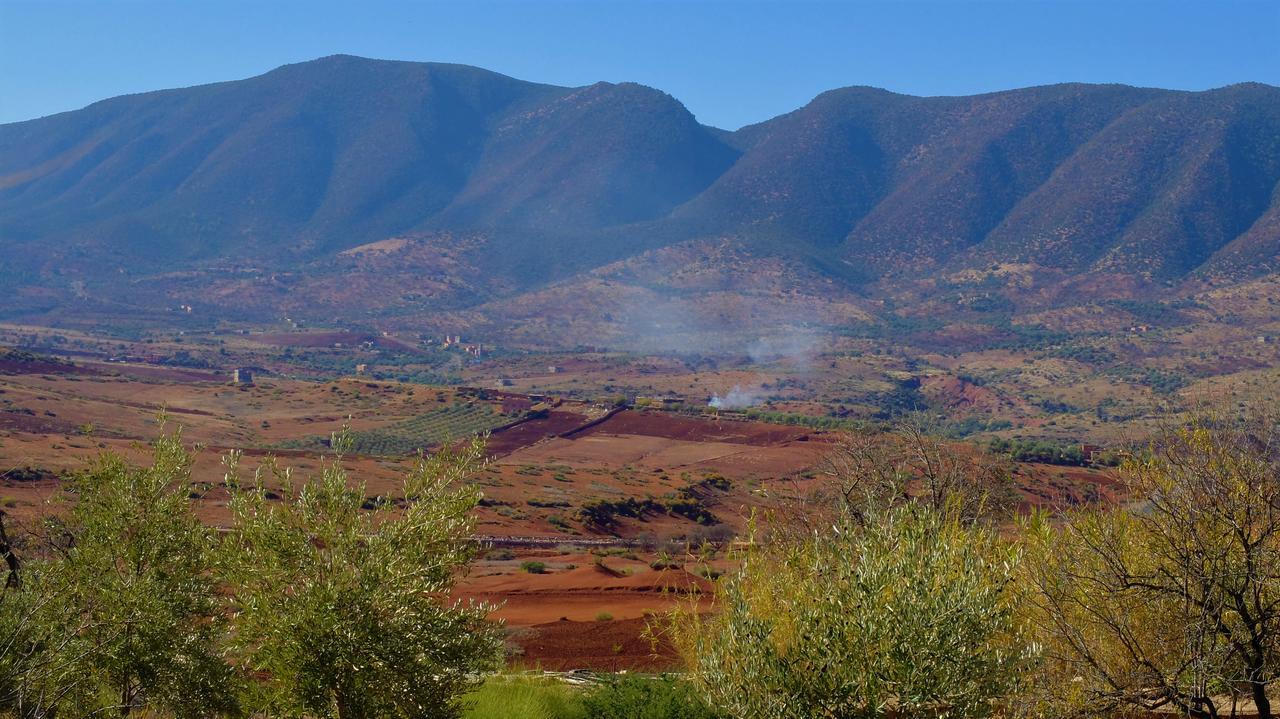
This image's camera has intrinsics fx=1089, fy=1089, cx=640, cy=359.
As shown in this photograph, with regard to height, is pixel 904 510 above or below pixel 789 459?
above

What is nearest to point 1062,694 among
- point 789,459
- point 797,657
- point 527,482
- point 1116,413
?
point 797,657

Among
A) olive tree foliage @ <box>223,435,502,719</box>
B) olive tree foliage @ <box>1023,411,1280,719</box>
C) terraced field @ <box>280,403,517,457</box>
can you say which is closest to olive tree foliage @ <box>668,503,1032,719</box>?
olive tree foliage @ <box>1023,411,1280,719</box>

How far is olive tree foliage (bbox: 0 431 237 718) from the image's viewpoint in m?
11.5

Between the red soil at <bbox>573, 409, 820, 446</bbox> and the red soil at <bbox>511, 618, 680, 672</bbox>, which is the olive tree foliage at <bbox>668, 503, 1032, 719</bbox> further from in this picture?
the red soil at <bbox>573, 409, 820, 446</bbox>

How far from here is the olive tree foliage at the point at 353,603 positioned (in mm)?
10328

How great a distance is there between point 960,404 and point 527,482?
7562 centimetres

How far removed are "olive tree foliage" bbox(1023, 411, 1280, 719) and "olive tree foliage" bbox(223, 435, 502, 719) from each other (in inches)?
236

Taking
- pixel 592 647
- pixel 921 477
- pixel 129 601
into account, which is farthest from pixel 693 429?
pixel 129 601

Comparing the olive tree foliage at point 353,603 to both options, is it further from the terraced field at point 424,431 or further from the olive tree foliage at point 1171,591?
the terraced field at point 424,431

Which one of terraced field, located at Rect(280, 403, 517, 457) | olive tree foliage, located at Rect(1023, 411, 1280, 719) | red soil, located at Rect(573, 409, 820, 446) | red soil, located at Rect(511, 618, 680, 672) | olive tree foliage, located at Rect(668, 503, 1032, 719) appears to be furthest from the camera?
red soil, located at Rect(573, 409, 820, 446)

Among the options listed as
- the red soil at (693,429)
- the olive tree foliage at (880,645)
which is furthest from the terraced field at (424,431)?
the olive tree foliage at (880,645)

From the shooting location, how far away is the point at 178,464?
43.9ft

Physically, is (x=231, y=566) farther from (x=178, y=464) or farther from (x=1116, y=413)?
(x=1116, y=413)

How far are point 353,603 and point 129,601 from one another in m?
3.24
